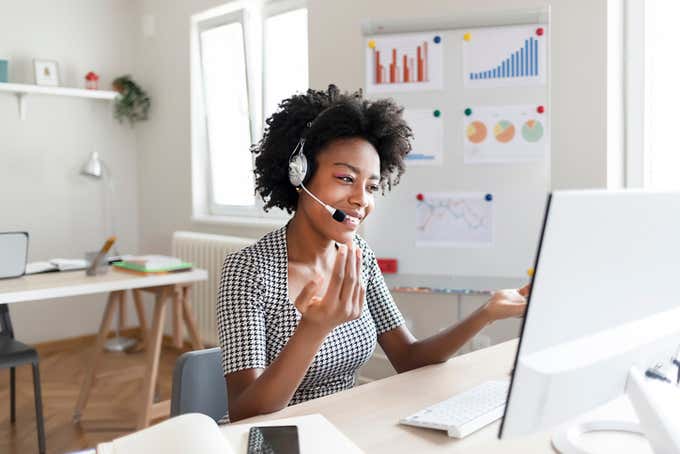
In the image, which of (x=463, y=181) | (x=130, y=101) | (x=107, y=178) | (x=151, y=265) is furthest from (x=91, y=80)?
(x=463, y=181)

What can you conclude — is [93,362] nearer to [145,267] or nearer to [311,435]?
[145,267]

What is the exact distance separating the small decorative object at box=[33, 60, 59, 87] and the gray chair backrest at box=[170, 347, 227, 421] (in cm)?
326

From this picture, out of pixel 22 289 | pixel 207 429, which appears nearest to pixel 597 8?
pixel 207 429

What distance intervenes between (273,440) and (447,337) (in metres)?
0.61

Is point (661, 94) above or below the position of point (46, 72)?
below

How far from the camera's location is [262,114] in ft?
12.7

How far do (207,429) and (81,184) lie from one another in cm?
384

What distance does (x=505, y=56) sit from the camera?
2467 millimetres

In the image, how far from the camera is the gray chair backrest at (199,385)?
4.37ft

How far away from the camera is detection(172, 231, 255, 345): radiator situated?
12.2ft

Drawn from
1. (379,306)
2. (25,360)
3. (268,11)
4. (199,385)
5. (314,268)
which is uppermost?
(268,11)

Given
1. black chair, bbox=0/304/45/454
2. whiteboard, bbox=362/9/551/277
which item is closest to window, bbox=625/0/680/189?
whiteboard, bbox=362/9/551/277

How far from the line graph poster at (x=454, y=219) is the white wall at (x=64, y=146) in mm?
2637

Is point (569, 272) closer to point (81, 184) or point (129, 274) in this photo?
point (129, 274)
